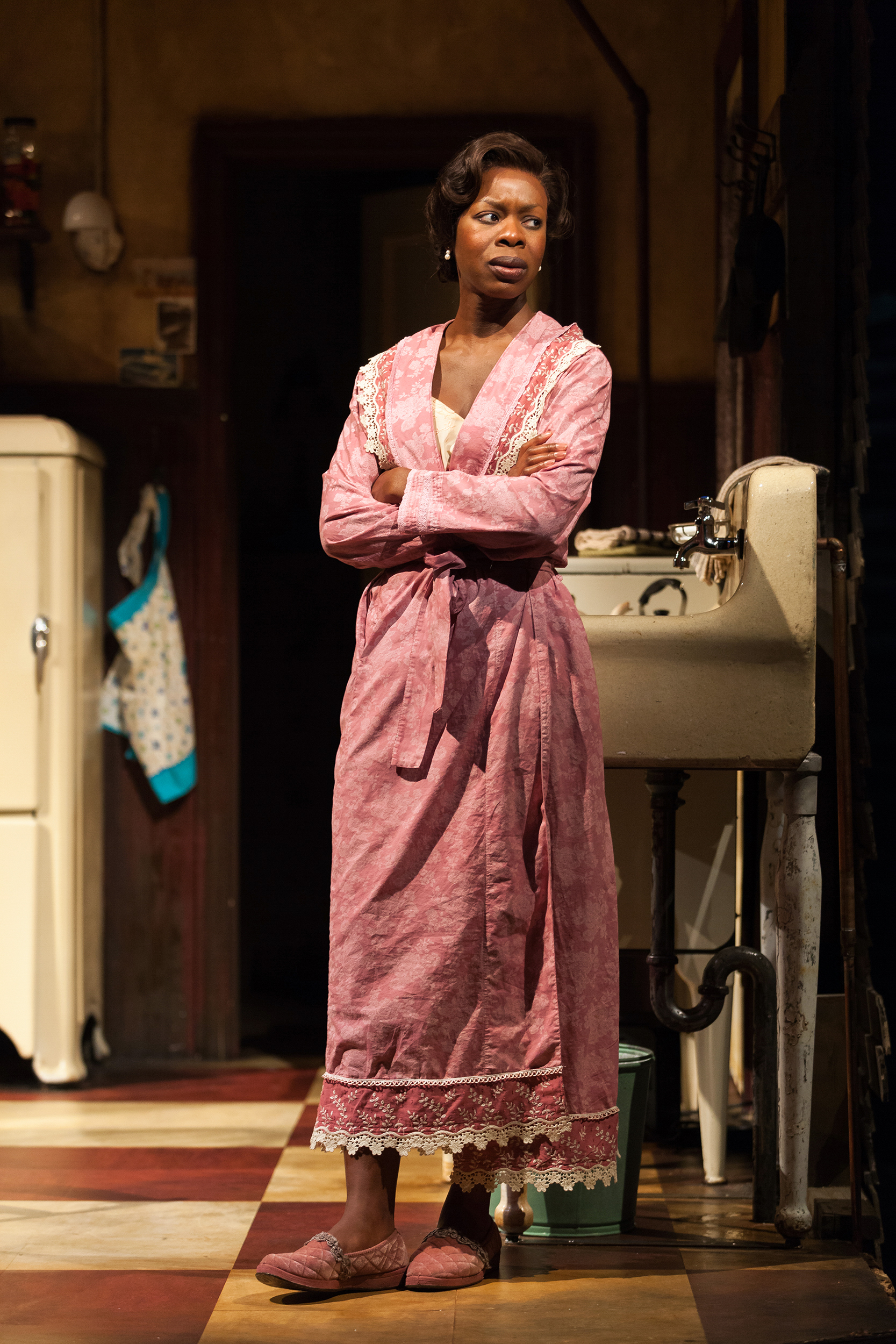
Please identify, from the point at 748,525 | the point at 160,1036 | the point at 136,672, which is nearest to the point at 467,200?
the point at 748,525

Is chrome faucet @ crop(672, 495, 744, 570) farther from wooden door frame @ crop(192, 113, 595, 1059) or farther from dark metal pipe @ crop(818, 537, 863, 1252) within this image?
wooden door frame @ crop(192, 113, 595, 1059)

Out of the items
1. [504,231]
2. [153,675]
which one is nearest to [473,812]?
[504,231]

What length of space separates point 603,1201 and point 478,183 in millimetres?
1714

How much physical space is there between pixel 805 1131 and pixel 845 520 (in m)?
1.12

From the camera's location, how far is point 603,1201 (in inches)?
105

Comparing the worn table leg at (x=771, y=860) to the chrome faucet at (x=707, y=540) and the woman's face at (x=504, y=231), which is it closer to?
the chrome faucet at (x=707, y=540)

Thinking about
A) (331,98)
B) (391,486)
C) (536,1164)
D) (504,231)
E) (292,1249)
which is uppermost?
(331,98)

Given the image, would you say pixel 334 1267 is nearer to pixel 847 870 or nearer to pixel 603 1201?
pixel 603 1201

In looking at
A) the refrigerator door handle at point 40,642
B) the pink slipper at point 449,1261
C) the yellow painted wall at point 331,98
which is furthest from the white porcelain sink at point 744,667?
the refrigerator door handle at point 40,642

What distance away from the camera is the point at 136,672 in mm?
4238

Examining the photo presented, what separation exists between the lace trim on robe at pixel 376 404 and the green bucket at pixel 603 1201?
1.14 m

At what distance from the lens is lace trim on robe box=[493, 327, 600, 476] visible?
239cm

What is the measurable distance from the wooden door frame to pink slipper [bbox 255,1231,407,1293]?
2.00 meters

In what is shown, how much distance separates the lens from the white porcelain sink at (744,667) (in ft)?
8.51
